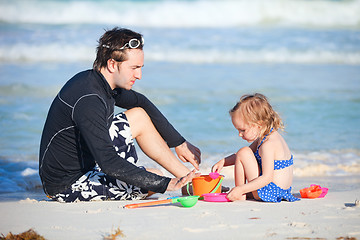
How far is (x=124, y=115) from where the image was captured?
13.9ft

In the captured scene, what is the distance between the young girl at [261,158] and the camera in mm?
3852

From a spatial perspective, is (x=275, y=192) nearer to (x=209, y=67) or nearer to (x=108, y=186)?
(x=108, y=186)

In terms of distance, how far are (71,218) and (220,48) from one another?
12126 millimetres

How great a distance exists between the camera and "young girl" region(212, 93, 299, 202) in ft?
12.6

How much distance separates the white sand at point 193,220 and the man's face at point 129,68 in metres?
0.95

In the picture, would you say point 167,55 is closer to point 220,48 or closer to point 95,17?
point 220,48

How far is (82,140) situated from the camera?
386 cm

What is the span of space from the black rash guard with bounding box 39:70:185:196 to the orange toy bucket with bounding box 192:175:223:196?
452mm

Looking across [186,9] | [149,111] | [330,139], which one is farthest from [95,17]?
[149,111]

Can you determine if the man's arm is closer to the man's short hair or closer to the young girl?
the man's short hair

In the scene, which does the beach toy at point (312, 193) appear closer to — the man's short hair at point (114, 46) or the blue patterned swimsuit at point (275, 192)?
the blue patterned swimsuit at point (275, 192)

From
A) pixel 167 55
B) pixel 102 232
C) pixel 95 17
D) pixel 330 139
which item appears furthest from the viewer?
pixel 95 17

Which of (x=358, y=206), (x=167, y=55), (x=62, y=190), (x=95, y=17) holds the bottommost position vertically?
(x=358, y=206)

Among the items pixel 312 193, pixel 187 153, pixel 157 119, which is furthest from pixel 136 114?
pixel 312 193
